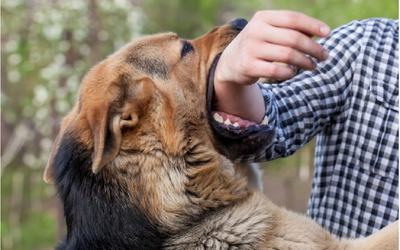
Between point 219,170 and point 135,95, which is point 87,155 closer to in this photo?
A: point 135,95

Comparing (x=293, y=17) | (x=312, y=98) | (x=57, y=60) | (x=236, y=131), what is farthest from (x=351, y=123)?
(x=57, y=60)

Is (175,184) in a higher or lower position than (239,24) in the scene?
lower

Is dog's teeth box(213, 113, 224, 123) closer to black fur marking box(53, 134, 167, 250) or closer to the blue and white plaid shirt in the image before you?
the blue and white plaid shirt

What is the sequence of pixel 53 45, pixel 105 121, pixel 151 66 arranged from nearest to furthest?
1. pixel 105 121
2. pixel 151 66
3. pixel 53 45

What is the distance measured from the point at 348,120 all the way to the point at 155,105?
47.3 inches

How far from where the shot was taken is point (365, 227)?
8.25 ft

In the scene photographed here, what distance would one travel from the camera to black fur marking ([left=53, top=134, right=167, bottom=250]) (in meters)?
2.08

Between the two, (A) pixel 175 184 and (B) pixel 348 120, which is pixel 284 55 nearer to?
(A) pixel 175 184

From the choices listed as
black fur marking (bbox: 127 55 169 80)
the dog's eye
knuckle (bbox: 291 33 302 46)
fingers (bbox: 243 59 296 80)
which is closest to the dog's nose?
the dog's eye

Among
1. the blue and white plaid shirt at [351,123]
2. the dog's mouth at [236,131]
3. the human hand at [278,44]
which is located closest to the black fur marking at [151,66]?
the dog's mouth at [236,131]

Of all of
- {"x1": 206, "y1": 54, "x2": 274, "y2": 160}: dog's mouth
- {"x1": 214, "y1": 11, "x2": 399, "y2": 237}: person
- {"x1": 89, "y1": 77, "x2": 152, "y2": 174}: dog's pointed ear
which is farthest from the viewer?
{"x1": 214, "y1": 11, "x2": 399, "y2": 237}: person

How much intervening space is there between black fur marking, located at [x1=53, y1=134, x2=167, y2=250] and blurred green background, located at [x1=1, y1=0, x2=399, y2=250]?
394cm

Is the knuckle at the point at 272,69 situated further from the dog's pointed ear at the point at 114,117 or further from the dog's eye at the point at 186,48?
the dog's eye at the point at 186,48

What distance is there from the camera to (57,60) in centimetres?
642
